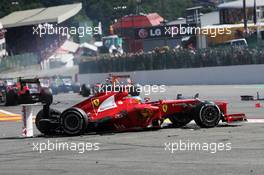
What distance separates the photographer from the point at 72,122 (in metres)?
14.1

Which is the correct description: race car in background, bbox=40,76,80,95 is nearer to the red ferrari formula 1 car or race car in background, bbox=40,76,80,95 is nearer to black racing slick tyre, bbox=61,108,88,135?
the red ferrari formula 1 car

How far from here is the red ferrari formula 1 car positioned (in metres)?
14.0

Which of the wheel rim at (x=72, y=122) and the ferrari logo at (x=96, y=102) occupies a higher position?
the ferrari logo at (x=96, y=102)

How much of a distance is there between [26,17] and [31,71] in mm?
7282

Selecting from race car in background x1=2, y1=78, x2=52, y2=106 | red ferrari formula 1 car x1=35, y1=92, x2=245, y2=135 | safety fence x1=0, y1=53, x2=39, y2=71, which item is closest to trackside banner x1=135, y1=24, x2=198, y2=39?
safety fence x1=0, y1=53, x2=39, y2=71

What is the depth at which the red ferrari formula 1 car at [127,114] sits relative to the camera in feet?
45.9

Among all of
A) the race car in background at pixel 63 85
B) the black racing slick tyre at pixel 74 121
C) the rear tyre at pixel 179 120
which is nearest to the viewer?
the black racing slick tyre at pixel 74 121

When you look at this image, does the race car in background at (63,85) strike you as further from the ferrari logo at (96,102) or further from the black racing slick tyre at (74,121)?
the black racing slick tyre at (74,121)

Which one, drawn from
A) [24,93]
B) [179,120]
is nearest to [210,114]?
[179,120]

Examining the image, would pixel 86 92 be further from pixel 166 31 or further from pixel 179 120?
pixel 166 31

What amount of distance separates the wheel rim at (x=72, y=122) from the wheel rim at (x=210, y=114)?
2.53m

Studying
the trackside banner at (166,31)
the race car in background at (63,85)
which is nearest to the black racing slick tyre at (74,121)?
the race car in background at (63,85)

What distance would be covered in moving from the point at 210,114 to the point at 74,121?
2.76 metres

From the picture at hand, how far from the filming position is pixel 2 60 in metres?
57.8
